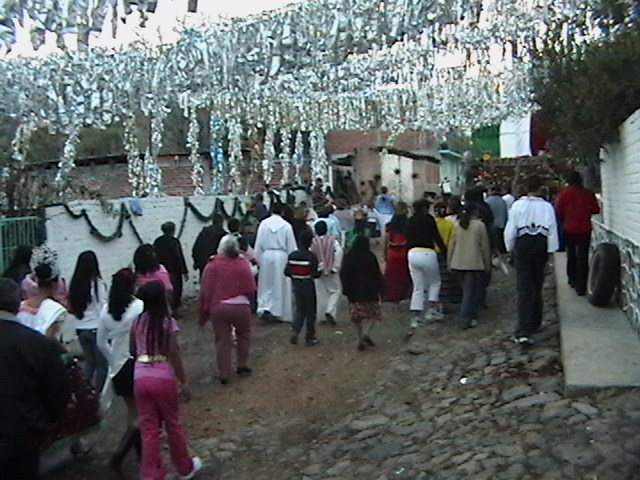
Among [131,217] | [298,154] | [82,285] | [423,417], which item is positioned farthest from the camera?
[298,154]

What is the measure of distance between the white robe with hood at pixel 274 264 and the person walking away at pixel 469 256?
113 inches

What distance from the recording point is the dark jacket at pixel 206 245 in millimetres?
14031

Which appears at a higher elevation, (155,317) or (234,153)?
(234,153)

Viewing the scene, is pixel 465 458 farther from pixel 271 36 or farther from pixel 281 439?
pixel 271 36

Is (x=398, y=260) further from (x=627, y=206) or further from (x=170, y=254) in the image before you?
(x=627, y=206)

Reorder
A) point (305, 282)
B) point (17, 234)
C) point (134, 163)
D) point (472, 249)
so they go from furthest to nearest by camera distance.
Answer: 1. point (134, 163)
2. point (17, 234)
3. point (305, 282)
4. point (472, 249)

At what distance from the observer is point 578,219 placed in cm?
1075

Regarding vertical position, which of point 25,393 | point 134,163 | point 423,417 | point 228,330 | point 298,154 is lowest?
point 423,417

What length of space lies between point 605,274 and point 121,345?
18.3 ft

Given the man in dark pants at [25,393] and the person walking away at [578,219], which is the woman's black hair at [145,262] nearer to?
the man in dark pants at [25,393]

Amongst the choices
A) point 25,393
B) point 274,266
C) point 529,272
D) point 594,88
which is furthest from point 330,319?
point 25,393

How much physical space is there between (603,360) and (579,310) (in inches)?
95.0

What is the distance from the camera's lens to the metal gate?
1159cm

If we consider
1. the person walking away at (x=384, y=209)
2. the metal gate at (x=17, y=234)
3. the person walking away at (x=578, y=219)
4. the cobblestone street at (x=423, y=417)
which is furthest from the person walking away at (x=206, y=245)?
the person walking away at (x=384, y=209)
